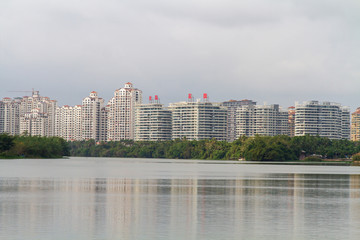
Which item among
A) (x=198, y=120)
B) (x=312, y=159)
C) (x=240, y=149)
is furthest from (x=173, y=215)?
(x=198, y=120)

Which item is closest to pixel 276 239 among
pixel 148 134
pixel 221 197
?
pixel 221 197

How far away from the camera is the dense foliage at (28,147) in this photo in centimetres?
8329

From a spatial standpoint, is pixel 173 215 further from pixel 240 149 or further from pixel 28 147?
pixel 240 149

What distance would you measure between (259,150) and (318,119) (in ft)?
289

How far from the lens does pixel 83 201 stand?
2069 cm

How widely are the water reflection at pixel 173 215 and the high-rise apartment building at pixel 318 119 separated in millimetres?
165438

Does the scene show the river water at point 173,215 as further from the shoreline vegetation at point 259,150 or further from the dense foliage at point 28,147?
the shoreline vegetation at point 259,150

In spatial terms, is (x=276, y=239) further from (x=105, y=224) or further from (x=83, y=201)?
(x=83, y=201)

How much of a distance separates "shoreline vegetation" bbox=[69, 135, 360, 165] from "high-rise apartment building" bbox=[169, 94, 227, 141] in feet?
82.2

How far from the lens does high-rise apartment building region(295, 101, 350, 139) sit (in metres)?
188

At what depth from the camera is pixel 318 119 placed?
18838 cm

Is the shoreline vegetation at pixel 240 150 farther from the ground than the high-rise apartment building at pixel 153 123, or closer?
closer

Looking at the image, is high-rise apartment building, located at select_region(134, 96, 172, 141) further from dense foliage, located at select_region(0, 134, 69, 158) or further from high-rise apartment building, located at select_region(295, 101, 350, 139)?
dense foliage, located at select_region(0, 134, 69, 158)

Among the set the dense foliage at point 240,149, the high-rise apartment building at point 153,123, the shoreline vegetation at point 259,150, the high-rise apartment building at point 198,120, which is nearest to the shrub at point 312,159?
the shoreline vegetation at point 259,150
